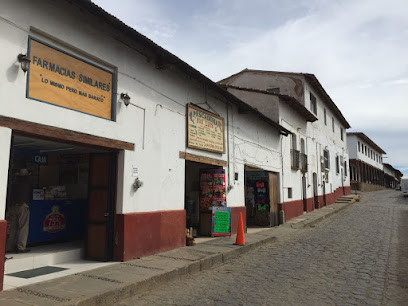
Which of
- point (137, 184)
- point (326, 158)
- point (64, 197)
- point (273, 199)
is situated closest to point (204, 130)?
point (137, 184)

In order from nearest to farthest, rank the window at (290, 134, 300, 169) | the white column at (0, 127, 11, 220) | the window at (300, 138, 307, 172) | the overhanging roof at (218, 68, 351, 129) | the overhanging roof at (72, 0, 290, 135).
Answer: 1. the white column at (0, 127, 11, 220)
2. the overhanging roof at (72, 0, 290, 135)
3. the window at (290, 134, 300, 169)
4. the window at (300, 138, 307, 172)
5. the overhanging roof at (218, 68, 351, 129)

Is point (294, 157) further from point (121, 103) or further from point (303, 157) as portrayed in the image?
point (121, 103)

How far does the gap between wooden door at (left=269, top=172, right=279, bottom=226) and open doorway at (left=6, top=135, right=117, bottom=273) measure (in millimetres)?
8745

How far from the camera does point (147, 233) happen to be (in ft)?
24.6

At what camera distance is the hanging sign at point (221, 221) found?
34.1 ft

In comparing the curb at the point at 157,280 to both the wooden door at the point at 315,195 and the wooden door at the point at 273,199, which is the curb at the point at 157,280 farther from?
the wooden door at the point at 315,195

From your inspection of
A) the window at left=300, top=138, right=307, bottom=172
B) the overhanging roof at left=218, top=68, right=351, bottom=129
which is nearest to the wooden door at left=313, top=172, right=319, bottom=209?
the window at left=300, top=138, right=307, bottom=172

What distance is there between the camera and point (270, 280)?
5.97m

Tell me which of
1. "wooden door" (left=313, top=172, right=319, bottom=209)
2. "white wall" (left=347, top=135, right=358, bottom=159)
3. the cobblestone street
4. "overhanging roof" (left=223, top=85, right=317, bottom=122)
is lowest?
the cobblestone street

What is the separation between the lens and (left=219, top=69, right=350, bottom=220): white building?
16922 mm

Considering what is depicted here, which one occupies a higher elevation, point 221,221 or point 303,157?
point 303,157

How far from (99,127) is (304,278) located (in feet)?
16.0

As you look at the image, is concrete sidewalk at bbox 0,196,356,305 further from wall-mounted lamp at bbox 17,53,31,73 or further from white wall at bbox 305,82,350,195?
white wall at bbox 305,82,350,195

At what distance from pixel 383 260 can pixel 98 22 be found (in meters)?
8.15
